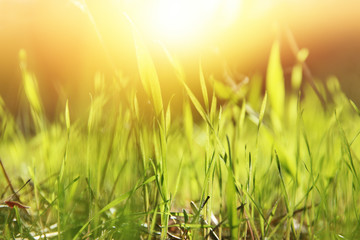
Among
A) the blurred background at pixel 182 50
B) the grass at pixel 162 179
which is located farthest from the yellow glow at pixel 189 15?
the blurred background at pixel 182 50

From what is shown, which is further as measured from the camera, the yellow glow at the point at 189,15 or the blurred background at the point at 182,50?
the blurred background at the point at 182,50

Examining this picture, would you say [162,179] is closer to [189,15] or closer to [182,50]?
[189,15]

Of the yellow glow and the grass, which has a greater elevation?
the yellow glow

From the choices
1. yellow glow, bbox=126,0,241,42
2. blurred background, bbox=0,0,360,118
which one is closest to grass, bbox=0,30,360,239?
yellow glow, bbox=126,0,241,42

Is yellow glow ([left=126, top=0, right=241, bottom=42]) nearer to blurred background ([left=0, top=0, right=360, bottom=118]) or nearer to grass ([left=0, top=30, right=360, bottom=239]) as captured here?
grass ([left=0, top=30, right=360, bottom=239])

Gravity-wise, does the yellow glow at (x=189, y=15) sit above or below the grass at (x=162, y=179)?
above

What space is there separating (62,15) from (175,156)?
1332 millimetres

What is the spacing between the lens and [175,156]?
909 mm

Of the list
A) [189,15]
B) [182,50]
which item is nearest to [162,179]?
[189,15]

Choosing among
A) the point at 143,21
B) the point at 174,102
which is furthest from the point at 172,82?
the point at 143,21

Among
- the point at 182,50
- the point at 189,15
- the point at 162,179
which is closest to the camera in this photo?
the point at 162,179

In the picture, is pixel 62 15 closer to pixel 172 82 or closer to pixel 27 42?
pixel 27 42

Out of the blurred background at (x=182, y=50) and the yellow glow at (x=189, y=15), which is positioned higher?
the yellow glow at (x=189, y=15)

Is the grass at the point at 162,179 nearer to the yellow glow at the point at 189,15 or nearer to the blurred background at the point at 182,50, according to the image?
the yellow glow at the point at 189,15
